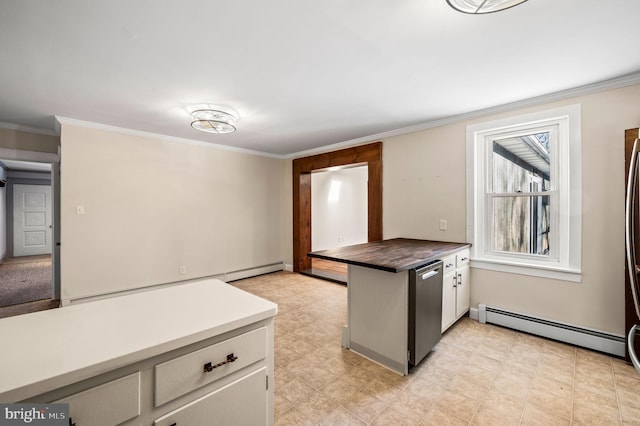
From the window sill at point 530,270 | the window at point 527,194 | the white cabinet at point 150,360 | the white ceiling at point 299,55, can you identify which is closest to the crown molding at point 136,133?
the white ceiling at point 299,55

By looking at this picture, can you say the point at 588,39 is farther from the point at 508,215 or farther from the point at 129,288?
the point at 129,288

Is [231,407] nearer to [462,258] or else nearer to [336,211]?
[462,258]

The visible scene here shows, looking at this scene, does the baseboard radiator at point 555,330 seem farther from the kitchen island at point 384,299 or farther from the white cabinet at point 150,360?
the white cabinet at point 150,360

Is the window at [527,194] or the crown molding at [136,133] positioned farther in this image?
the crown molding at [136,133]

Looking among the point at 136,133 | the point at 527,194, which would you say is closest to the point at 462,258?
the point at 527,194

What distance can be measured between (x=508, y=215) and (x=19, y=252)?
1088 centimetres

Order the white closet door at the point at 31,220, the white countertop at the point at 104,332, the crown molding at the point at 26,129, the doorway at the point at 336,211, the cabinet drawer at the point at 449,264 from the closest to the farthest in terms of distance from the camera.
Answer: the white countertop at the point at 104,332, the cabinet drawer at the point at 449,264, the crown molding at the point at 26,129, the doorway at the point at 336,211, the white closet door at the point at 31,220

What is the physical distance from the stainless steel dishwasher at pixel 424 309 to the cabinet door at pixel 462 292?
59cm

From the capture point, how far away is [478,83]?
7.98 feet

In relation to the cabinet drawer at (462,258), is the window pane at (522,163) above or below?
above

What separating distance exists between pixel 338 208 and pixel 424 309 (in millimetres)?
4921

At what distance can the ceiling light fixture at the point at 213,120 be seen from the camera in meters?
2.96

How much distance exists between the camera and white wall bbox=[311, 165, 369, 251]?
6.37 m

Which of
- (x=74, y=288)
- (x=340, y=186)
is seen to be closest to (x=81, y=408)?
(x=74, y=288)
